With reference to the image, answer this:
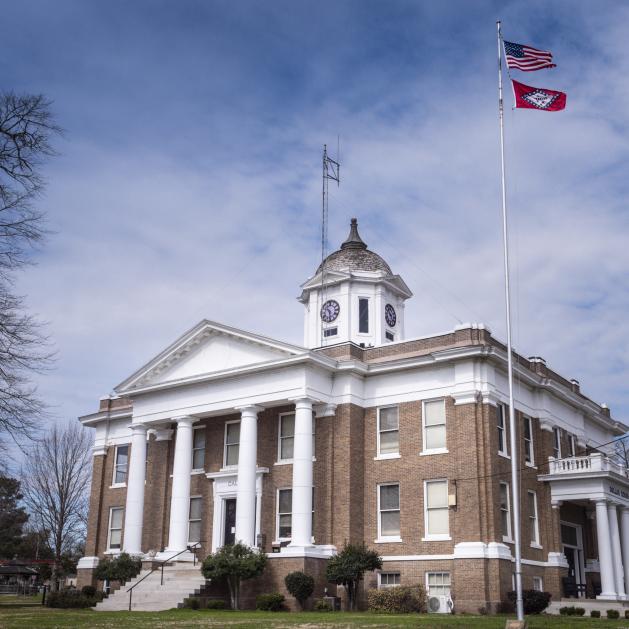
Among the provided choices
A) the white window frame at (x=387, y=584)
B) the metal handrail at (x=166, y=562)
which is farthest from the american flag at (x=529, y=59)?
the metal handrail at (x=166, y=562)

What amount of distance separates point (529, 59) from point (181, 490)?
23045 mm

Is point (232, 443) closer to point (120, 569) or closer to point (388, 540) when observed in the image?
point (120, 569)

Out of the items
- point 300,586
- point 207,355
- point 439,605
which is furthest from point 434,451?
point 207,355

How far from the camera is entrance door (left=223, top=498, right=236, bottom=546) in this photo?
3856cm

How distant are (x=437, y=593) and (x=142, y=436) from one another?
16.1 m

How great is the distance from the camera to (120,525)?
44000mm

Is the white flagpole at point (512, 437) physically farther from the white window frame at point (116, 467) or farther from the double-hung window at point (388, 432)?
the white window frame at point (116, 467)

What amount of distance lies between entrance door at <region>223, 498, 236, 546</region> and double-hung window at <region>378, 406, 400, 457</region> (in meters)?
7.47

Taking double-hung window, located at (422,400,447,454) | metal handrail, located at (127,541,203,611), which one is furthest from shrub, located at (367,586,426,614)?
metal handrail, located at (127,541,203,611)

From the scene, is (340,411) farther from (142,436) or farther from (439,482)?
(142,436)

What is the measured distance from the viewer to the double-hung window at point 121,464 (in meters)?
45.1

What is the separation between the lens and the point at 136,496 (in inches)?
1571

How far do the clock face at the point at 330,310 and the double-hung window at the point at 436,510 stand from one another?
1291 cm

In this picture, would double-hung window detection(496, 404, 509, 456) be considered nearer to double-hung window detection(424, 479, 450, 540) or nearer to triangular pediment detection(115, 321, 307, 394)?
double-hung window detection(424, 479, 450, 540)
